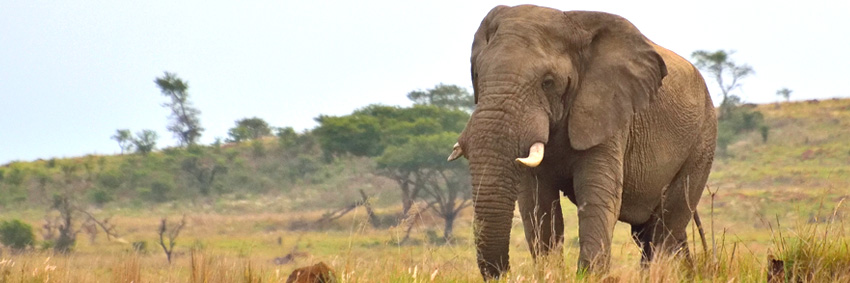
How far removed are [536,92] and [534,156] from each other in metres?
0.42

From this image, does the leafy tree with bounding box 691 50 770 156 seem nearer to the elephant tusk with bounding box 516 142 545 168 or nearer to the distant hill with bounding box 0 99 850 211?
the distant hill with bounding box 0 99 850 211

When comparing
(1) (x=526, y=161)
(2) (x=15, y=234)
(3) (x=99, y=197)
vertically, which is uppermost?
(1) (x=526, y=161)

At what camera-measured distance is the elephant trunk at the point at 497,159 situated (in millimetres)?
6301

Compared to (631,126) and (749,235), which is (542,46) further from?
(749,235)

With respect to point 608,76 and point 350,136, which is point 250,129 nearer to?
point 350,136

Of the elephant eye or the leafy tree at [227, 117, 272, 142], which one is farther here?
the leafy tree at [227, 117, 272, 142]

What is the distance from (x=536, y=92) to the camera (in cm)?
643

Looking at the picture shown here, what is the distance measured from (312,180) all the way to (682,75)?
102 ft

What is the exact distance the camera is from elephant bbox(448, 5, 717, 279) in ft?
20.7

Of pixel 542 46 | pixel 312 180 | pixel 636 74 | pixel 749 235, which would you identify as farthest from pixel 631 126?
pixel 312 180

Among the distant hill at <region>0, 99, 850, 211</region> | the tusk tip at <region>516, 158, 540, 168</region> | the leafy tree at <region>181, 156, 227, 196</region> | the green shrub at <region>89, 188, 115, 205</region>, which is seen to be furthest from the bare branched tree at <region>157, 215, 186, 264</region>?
the tusk tip at <region>516, 158, 540, 168</region>

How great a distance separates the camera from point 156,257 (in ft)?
77.0

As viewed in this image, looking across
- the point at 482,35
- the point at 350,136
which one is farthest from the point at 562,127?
the point at 350,136

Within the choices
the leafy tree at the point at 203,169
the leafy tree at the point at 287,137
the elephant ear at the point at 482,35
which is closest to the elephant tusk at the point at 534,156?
the elephant ear at the point at 482,35
